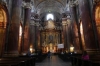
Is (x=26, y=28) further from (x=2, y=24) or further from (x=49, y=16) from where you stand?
(x=49, y=16)

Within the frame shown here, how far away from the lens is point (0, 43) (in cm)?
1007

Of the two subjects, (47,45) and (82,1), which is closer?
(82,1)

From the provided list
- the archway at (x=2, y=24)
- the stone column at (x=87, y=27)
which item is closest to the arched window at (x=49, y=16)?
the archway at (x=2, y=24)

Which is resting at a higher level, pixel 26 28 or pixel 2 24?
pixel 26 28

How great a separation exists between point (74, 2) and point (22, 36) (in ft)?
25.2

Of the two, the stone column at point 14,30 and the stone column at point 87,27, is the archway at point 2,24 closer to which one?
the stone column at point 14,30

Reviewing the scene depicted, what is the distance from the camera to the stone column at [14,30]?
9.02m

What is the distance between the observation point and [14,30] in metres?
9.45

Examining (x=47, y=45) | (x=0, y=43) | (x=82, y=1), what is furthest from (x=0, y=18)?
(x=47, y=45)

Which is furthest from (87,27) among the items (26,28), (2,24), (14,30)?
(26,28)

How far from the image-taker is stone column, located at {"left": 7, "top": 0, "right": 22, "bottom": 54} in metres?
9.02

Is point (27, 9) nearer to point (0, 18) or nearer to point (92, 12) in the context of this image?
point (0, 18)

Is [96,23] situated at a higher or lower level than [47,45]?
higher

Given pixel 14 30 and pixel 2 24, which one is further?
pixel 2 24
